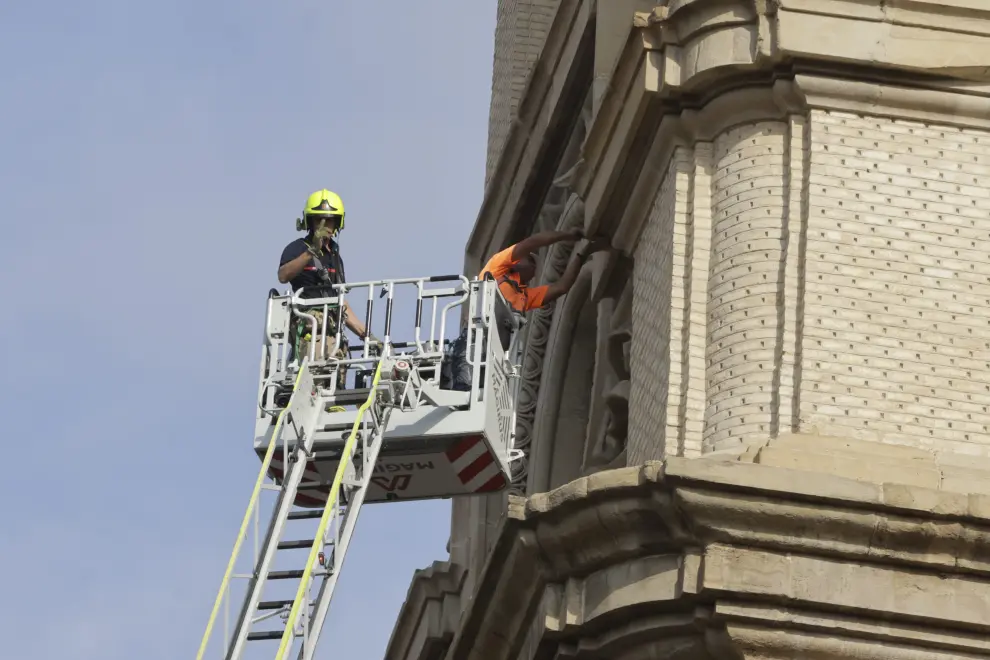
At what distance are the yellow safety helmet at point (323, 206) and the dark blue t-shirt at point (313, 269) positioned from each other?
22 cm

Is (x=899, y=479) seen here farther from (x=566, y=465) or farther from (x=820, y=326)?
(x=566, y=465)

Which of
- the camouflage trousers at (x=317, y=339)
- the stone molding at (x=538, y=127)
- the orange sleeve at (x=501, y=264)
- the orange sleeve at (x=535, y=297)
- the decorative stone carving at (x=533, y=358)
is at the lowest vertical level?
the camouflage trousers at (x=317, y=339)

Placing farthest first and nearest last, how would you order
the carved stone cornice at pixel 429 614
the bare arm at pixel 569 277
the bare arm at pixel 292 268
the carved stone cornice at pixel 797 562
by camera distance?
the carved stone cornice at pixel 429 614 → the bare arm at pixel 569 277 → the bare arm at pixel 292 268 → the carved stone cornice at pixel 797 562

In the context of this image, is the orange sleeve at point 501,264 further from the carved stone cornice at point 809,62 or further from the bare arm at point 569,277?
the carved stone cornice at point 809,62

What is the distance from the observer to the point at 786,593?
18578 millimetres

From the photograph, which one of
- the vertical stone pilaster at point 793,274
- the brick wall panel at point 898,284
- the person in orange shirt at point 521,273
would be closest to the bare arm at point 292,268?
the person in orange shirt at point 521,273

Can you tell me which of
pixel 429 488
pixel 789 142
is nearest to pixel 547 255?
pixel 429 488

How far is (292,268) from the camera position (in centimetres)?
2342

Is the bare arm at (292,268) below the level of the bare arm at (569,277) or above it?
below

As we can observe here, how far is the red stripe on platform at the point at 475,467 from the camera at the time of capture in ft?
74.6

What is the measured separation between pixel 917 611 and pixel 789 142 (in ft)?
12.7

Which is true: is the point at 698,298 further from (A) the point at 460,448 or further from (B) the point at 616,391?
(A) the point at 460,448

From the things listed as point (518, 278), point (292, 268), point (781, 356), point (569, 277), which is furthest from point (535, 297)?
point (781, 356)

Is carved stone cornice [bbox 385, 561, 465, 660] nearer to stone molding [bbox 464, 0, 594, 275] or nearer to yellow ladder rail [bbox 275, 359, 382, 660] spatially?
stone molding [bbox 464, 0, 594, 275]
